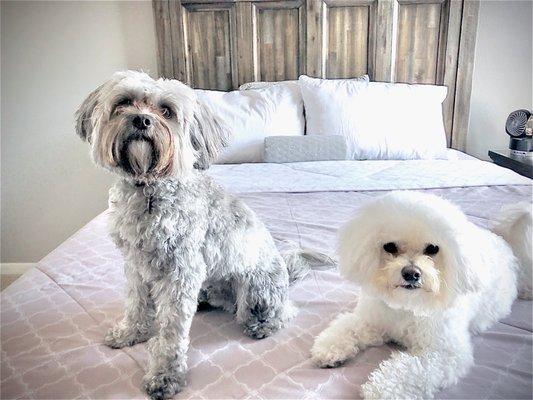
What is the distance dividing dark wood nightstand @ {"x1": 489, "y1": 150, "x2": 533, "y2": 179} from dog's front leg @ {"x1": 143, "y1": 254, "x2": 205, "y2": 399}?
1.98 meters

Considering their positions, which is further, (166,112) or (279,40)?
(279,40)

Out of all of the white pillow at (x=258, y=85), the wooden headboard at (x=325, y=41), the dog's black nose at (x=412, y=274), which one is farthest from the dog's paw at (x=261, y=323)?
the wooden headboard at (x=325, y=41)

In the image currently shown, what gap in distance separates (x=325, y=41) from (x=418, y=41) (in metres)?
0.57

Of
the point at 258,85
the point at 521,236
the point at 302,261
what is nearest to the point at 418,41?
the point at 258,85

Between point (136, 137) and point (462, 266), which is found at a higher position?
point (136, 137)

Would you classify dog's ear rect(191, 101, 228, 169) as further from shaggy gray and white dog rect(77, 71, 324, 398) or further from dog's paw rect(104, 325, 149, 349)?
dog's paw rect(104, 325, 149, 349)

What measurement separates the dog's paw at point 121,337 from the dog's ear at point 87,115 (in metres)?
0.46

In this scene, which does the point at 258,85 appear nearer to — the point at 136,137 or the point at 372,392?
the point at 136,137

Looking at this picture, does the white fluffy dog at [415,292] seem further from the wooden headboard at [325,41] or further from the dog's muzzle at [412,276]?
the wooden headboard at [325,41]

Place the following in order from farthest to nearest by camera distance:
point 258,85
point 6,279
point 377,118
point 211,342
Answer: point 6,279, point 258,85, point 377,118, point 211,342

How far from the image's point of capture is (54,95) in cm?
273

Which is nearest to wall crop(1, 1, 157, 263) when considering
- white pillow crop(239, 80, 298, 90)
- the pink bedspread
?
white pillow crop(239, 80, 298, 90)

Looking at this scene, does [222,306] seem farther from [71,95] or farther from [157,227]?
[71,95]

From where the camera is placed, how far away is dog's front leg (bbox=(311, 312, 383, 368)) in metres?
0.85
